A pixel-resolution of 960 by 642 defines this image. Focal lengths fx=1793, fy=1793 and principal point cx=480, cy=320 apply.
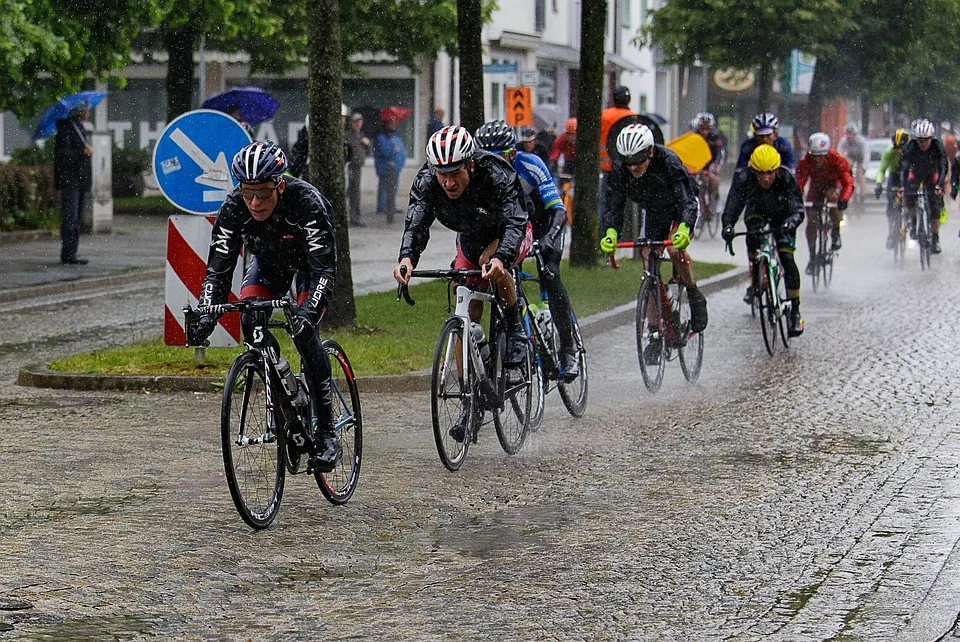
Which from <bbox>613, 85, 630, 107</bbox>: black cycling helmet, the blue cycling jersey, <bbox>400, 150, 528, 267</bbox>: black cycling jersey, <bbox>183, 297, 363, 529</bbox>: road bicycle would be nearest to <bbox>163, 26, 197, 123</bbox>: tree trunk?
<bbox>613, 85, 630, 107</bbox>: black cycling helmet

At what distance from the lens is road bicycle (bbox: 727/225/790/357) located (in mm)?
13633

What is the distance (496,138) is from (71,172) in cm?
1307

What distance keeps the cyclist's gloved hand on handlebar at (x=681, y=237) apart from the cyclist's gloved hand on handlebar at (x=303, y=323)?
4486 mm

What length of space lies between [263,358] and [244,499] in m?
0.59

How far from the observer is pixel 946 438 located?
383 inches

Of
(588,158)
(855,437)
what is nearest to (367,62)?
(588,158)

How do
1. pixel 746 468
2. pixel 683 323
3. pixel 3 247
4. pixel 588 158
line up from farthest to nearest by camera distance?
pixel 3 247 < pixel 588 158 < pixel 683 323 < pixel 746 468

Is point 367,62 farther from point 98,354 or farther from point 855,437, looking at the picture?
point 855,437

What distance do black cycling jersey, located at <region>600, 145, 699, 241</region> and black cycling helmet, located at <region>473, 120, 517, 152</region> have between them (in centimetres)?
198

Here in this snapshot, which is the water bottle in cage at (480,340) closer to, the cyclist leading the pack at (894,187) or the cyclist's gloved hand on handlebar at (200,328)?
the cyclist's gloved hand on handlebar at (200,328)

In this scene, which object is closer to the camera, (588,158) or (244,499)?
(244,499)

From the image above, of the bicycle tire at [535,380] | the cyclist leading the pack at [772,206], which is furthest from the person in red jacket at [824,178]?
the bicycle tire at [535,380]

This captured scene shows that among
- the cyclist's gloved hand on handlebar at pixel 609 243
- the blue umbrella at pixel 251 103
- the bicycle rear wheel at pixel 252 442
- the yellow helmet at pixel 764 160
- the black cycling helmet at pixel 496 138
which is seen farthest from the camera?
the blue umbrella at pixel 251 103

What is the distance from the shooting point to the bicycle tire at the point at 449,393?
27.6ft
